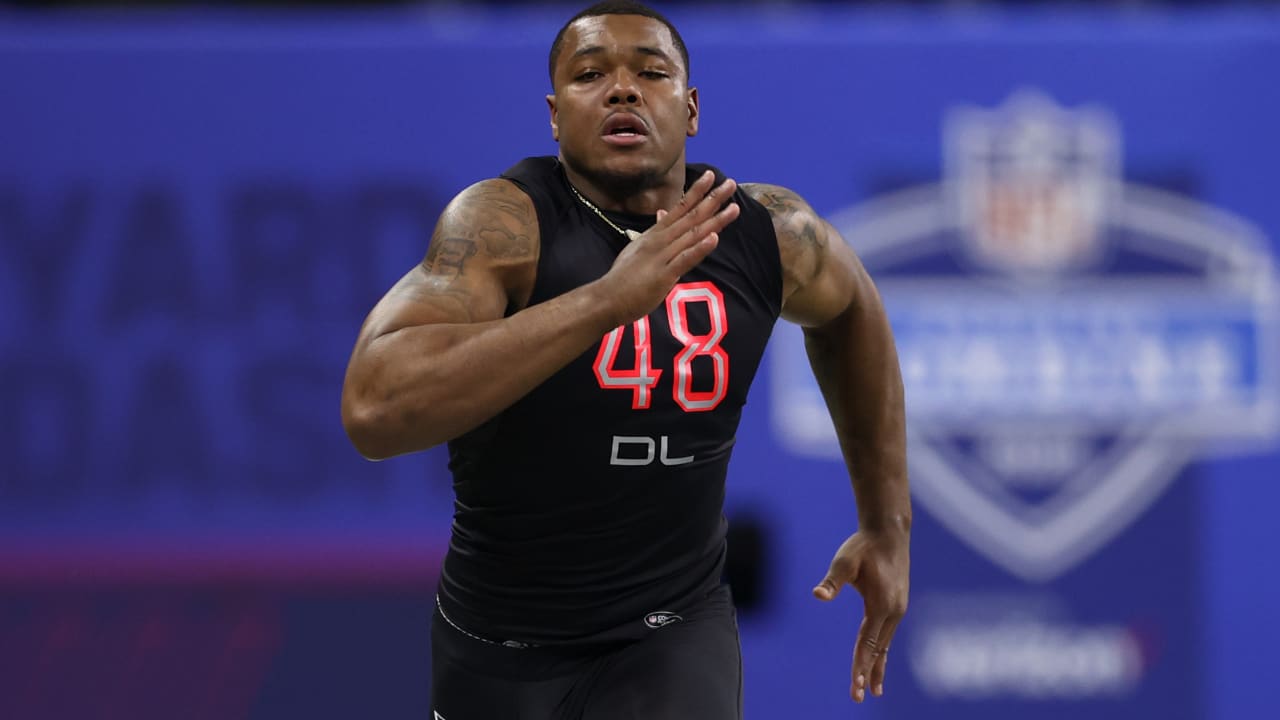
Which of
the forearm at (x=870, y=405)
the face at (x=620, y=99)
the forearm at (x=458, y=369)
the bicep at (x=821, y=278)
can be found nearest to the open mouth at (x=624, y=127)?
the face at (x=620, y=99)

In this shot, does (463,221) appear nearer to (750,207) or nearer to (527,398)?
(527,398)

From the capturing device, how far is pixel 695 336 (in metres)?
3.19

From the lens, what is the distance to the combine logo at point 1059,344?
237 inches

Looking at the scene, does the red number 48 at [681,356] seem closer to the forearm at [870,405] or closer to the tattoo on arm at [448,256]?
the tattoo on arm at [448,256]

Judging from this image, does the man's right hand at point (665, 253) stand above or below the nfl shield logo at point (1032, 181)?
below

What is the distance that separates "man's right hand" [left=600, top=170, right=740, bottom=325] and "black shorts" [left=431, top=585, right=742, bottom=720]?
82cm

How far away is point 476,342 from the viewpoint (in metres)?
2.68

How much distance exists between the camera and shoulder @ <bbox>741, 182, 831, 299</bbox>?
341 cm

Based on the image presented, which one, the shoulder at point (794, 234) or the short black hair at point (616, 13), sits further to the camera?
the shoulder at point (794, 234)

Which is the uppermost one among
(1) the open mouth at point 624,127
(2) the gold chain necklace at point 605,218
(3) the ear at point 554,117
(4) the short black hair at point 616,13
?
(4) the short black hair at point 616,13

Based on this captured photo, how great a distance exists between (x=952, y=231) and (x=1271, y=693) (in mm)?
2244

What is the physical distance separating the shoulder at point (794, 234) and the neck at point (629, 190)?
0.74 feet

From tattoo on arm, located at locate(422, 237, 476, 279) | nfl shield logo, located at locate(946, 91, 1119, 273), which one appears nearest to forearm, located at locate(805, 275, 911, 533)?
tattoo on arm, located at locate(422, 237, 476, 279)

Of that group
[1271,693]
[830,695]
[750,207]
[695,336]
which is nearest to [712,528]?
[695,336]
